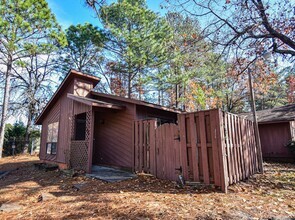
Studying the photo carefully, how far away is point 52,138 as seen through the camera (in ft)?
37.8

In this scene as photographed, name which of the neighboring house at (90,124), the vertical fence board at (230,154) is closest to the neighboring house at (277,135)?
the neighboring house at (90,124)

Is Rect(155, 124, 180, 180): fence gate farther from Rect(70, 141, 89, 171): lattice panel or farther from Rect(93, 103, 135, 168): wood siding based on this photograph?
Rect(70, 141, 89, 171): lattice panel

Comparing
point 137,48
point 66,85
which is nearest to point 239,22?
point 66,85

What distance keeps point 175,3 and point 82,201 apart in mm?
6467

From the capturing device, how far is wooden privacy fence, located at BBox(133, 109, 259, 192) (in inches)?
193

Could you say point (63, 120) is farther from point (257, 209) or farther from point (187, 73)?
point (187, 73)

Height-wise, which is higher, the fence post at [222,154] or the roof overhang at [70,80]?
the roof overhang at [70,80]

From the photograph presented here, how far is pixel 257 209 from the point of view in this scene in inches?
141

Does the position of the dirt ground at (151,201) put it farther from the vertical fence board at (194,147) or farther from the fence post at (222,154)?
the vertical fence board at (194,147)

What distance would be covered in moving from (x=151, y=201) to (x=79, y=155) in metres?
5.20

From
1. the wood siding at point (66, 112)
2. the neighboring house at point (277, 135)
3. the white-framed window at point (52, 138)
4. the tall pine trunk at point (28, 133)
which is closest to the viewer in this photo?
the wood siding at point (66, 112)

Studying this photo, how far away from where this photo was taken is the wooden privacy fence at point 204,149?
4.91 meters

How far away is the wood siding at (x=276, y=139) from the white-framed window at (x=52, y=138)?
12492mm

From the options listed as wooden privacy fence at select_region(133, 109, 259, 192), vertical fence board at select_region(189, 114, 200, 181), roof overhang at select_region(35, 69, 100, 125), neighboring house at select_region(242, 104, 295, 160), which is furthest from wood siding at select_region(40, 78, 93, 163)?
neighboring house at select_region(242, 104, 295, 160)
